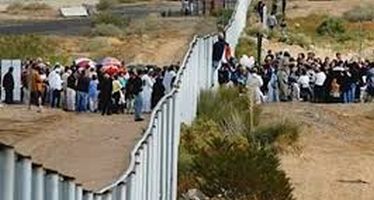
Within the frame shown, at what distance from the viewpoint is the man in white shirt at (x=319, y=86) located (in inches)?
1234

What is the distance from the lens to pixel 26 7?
271ft

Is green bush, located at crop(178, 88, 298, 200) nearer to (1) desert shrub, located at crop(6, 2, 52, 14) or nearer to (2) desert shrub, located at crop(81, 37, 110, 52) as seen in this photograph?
(2) desert shrub, located at crop(81, 37, 110, 52)

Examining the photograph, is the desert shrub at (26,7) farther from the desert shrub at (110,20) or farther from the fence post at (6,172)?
the fence post at (6,172)

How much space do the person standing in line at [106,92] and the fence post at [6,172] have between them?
25.7 metres

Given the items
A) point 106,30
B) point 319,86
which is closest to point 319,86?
point 319,86

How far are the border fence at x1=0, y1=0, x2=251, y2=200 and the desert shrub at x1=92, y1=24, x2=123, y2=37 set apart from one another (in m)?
37.8

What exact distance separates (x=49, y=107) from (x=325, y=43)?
96.5 feet

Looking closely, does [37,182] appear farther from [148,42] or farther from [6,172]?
[148,42]

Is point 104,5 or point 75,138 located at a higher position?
point 104,5

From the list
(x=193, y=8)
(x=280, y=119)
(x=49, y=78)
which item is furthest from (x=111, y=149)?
(x=193, y=8)

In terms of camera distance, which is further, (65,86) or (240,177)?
(65,86)

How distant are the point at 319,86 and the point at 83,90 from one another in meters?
6.26

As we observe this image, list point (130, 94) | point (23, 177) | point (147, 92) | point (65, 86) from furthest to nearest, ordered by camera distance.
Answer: point (65, 86), point (130, 94), point (147, 92), point (23, 177)

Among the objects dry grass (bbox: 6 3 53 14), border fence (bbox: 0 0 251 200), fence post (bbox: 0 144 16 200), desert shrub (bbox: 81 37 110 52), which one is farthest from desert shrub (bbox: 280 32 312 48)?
fence post (bbox: 0 144 16 200)
